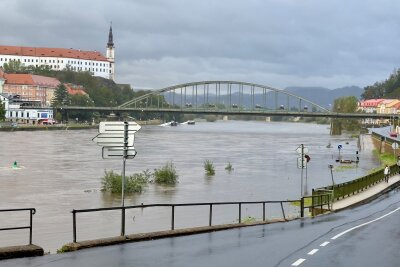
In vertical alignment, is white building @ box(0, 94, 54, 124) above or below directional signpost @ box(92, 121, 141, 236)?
above

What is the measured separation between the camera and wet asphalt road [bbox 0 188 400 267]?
1110 cm

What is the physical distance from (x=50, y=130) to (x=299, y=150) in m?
121

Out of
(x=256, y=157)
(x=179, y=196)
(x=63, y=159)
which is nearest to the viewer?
(x=179, y=196)

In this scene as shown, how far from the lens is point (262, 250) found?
1280 cm

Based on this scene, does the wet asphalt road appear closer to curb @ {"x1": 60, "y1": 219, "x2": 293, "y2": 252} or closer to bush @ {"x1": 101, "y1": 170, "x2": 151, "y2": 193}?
Result: curb @ {"x1": 60, "y1": 219, "x2": 293, "y2": 252}

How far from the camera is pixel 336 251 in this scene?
1296 centimetres

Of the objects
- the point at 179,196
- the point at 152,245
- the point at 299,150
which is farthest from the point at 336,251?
the point at 179,196

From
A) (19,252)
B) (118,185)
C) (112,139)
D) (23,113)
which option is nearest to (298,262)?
(112,139)

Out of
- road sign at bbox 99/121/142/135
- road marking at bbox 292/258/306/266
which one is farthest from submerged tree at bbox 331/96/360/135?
road marking at bbox 292/258/306/266

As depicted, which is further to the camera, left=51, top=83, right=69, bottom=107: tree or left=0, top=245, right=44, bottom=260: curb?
left=51, top=83, right=69, bottom=107: tree

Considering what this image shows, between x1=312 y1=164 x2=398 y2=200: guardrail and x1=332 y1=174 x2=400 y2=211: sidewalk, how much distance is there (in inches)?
9.1

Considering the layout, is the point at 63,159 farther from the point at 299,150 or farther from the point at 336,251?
the point at 336,251

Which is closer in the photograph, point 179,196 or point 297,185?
point 179,196

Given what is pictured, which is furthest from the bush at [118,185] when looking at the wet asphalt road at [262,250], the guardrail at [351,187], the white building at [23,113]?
the white building at [23,113]
